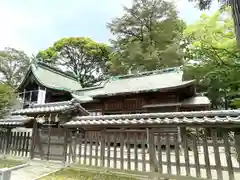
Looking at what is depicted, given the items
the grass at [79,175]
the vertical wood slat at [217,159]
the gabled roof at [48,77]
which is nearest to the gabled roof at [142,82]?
the gabled roof at [48,77]

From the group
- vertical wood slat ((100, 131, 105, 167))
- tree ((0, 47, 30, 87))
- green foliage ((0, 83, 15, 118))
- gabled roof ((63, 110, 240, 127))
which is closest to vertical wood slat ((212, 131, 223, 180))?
gabled roof ((63, 110, 240, 127))

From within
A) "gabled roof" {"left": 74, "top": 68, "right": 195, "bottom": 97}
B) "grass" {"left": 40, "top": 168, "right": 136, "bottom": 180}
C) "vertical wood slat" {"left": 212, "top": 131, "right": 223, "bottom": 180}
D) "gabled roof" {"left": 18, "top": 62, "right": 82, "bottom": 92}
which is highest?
"gabled roof" {"left": 18, "top": 62, "right": 82, "bottom": 92}

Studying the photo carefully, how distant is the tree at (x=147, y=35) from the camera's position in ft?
72.1

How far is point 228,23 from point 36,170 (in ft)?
30.3

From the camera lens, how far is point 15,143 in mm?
8359

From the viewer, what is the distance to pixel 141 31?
24.2 metres

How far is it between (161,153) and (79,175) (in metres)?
2.70

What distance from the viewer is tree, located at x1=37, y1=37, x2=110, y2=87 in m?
28.7

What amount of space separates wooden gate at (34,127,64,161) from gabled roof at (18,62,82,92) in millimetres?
10305

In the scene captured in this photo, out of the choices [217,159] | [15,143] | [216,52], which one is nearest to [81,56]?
[15,143]

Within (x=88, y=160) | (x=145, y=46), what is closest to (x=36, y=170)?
(x=88, y=160)

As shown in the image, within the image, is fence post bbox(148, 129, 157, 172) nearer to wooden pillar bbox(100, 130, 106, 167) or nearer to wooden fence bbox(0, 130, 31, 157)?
wooden pillar bbox(100, 130, 106, 167)

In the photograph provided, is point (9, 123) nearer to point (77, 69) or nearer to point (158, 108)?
point (158, 108)

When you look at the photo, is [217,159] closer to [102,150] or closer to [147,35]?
[102,150]
